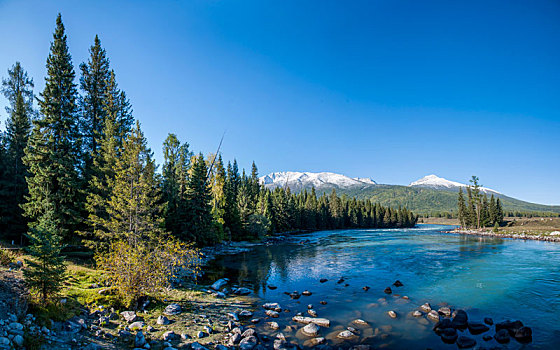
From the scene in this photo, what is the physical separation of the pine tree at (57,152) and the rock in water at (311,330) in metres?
22.1

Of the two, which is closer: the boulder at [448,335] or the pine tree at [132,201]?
the boulder at [448,335]

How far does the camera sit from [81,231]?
81.9ft

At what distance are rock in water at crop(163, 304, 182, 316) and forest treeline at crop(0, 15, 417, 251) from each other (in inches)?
263

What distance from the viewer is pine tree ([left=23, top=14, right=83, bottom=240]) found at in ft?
76.0

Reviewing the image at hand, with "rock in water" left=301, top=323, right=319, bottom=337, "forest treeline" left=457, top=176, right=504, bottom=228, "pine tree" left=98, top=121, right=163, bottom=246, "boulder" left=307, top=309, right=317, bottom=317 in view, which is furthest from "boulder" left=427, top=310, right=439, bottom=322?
"forest treeline" left=457, top=176, right=504, bottom=228

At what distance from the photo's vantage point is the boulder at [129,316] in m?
13.4

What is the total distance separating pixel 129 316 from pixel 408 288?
2067 cm

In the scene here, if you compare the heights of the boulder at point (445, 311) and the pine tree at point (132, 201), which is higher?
the pine tree at point (132, 201)

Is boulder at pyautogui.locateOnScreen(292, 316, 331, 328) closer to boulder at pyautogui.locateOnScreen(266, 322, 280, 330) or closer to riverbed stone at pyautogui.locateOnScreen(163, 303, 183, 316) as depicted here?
boulder at pyautogui.locateOnScreen(266, 322, 280, 330)

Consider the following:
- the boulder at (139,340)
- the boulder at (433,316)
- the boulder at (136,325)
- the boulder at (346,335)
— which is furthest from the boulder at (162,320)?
the boulder at (433,316)

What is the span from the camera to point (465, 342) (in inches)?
509

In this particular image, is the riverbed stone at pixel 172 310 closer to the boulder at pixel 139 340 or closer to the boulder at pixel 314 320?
the boulder at pixel 139 340

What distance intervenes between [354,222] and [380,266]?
338ft

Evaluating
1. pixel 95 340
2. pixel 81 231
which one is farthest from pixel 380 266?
pixel 81 231
